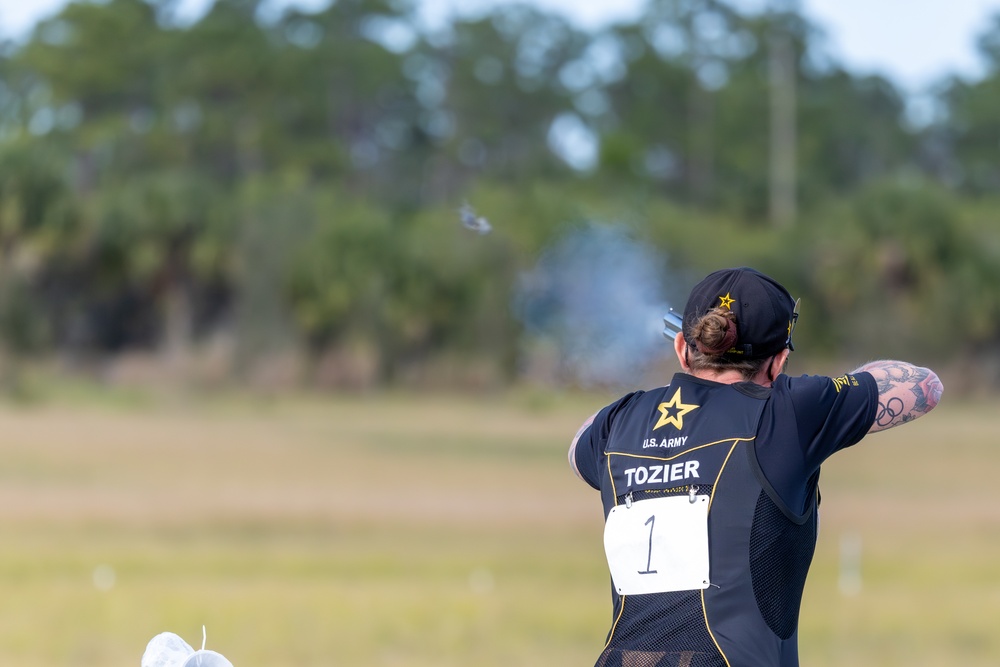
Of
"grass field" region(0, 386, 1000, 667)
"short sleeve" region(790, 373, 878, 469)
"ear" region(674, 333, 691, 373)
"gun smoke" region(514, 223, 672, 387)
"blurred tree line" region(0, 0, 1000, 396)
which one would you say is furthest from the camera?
"blurred tree line" region(0, 0, 1000, 396)

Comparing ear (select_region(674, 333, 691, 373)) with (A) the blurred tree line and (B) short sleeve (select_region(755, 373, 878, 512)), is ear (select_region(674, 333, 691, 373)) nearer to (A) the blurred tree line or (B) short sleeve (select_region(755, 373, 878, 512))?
(B) short sleeve (select_region(755, 373, 878, 512))

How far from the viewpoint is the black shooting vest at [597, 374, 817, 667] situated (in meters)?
3.09

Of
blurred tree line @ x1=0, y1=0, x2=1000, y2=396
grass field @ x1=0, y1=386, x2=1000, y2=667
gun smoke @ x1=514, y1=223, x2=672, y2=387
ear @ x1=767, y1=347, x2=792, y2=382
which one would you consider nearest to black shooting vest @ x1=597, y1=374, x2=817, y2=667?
ear @ x1=767, y1=347, x2=792, y2=382

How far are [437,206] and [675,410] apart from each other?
176ft

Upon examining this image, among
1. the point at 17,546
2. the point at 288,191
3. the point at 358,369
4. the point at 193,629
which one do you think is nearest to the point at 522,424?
the point at 358,369

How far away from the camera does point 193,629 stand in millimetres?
12148

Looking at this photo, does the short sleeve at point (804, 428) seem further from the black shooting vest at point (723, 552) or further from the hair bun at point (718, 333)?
the hair bun at point (718, 333)

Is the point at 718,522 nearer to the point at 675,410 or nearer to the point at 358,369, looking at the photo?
the point at 675,410

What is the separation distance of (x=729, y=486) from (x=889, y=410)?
436mm

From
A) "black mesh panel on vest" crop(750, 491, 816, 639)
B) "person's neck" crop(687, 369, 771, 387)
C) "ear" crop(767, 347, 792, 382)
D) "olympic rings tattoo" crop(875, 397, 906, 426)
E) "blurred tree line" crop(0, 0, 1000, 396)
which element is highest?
"blurred tree line" crop(0, 0, 1000, 396)

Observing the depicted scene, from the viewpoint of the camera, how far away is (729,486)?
3141mm

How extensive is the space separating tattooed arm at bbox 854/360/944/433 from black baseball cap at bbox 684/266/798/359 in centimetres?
23

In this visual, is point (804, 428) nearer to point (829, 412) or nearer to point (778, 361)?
point (829, 412)

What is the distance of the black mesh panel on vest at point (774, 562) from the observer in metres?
3.11
